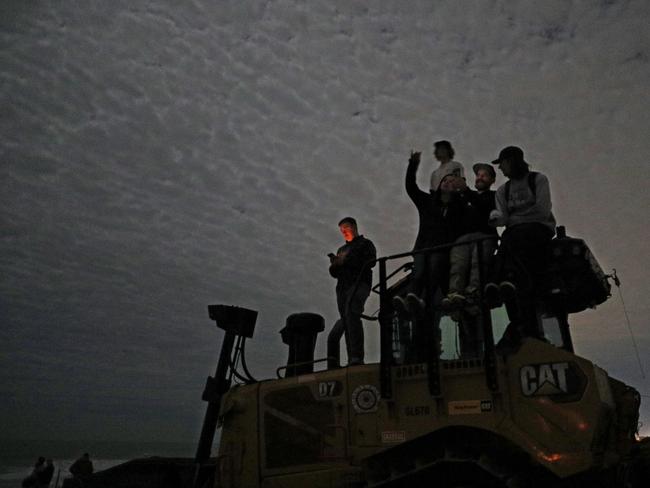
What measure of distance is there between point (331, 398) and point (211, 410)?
2.11 meters

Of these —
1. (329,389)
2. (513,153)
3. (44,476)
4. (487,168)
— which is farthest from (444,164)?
(44,476)

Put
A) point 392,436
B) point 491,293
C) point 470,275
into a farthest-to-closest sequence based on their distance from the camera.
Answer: point 470,275, point 392,436, point 491,293

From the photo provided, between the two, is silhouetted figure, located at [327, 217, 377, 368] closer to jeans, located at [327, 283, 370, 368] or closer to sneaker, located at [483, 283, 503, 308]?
jeans, located at [327, 283, 370, 368]

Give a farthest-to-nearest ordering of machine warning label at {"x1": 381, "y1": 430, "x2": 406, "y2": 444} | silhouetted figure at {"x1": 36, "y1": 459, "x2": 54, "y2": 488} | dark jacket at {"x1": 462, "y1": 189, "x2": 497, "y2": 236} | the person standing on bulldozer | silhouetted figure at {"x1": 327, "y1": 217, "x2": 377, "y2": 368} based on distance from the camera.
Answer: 1. silhouetted figure at {"x1": 36, "y1": 459, "x2": 54, "y2": 488}
2. silhouetted figure at {"x1": 327, "y1": 217, "x2": 377, "y2": 368}
3. dark jacket at {"x1": 462, "y1": 189, "x2": 497, "y2": 236}
4. the person standing on bulldozer
5. machine warning label at {"x1": 381, "y1": 430, "x2": 406, "y2": 444}

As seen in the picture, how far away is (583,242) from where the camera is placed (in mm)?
5574

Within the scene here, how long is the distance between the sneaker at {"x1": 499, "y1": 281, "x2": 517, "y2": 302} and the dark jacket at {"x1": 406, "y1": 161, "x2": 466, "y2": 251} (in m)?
1.54

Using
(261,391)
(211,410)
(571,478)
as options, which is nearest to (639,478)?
(571,478)

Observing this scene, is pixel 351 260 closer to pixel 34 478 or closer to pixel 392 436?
pixel 392 436

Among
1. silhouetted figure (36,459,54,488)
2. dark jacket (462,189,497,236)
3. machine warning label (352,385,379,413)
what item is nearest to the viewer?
machine warning label (352,385,379,413)

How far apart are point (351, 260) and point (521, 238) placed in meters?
2.71

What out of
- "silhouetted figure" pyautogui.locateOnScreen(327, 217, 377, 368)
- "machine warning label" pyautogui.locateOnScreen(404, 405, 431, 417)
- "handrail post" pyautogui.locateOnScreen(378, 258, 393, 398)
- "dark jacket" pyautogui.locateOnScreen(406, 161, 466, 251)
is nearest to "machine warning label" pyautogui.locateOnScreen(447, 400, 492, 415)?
"machine warning label" pyautogui.locateOnScreen(404, 405, 431, 417)

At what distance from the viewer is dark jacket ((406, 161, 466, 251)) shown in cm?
662

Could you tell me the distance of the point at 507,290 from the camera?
5074mm

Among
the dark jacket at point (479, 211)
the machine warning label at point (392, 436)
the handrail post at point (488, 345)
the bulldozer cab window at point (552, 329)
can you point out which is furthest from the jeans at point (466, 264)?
the machine warning label at point (392, 436)
